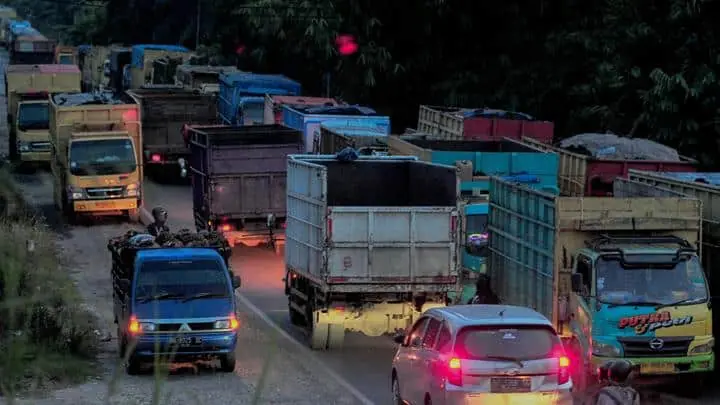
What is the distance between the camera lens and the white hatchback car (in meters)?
13.8

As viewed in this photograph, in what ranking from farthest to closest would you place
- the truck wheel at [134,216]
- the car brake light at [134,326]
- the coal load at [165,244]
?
1. the truck wheel at [134,216]
2. the coal load at [165,244]
3. the car brake light at [134,326]

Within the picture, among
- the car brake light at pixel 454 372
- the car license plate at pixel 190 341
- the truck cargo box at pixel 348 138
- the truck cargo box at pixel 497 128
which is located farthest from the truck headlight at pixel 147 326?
the truck cargo box at pixel 497 128

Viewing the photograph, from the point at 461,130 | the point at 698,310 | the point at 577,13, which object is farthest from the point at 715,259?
the point at 577,13

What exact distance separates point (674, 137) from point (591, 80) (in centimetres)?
732

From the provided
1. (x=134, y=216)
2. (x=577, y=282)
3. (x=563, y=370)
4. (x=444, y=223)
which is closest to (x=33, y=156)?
(x=134, y=216)

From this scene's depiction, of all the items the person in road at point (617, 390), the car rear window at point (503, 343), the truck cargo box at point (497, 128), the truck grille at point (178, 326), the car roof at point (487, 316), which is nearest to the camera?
the person in road at point (617, 390)

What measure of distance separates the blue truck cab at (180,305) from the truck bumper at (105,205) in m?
13.8

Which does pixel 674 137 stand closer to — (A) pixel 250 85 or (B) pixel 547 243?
(A) pixel 250 85

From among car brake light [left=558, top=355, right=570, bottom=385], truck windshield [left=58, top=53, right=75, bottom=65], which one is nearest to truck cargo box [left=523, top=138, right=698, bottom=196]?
car brake light [left=558, top=355, right=570, bottom=385]

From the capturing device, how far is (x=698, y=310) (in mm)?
17469

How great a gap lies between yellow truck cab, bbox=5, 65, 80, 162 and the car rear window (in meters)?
30.8

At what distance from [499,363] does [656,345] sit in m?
4.12

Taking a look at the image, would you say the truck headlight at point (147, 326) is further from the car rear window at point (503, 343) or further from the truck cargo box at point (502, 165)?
the truck cargo box at point (502, 165)

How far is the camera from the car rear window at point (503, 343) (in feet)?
45.7
